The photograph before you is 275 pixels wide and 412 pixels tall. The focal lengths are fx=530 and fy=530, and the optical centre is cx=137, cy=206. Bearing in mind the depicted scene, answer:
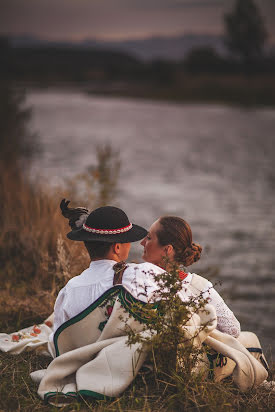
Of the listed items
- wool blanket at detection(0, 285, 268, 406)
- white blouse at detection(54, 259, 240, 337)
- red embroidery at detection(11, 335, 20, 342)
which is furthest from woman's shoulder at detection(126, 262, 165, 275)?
red embroidery at detection(11, 335, 20, 342)

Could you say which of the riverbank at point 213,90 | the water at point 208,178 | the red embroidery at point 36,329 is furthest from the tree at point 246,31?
the red embroidery at point 36,329

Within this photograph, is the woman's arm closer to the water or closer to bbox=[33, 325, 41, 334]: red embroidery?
bbox=[33, 325, 41, 334]: red embroidery

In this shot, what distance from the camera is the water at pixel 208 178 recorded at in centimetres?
671

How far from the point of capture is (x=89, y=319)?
2.87 meters

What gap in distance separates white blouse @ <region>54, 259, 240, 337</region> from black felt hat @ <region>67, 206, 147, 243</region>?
0.14 m

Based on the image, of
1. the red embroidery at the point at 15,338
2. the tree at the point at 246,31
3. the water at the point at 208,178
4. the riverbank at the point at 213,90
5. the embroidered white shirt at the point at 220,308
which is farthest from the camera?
the tree at the point at 246,31

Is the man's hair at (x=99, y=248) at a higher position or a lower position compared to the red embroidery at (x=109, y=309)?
higher

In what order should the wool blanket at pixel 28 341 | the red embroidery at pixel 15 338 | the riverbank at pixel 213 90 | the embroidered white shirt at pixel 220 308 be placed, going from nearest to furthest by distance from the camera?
the embroidered white shirt at pixel 220 308
the wool blanket at pixel 28 341
the red embroidery at pixel 15 338
the riverbank at pixel 213 90

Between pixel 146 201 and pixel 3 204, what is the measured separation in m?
5.21

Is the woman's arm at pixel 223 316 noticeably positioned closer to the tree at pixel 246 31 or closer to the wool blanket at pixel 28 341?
the wool blanket at pixel 28 341

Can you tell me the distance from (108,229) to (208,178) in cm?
1123

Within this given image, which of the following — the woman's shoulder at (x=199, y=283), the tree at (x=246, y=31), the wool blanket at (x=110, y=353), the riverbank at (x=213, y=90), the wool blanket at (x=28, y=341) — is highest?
the tree at (x=246, y=31)

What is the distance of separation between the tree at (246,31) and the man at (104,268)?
51540 mm

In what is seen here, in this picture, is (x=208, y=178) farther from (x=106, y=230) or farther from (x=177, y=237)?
(x=106, y=230)
